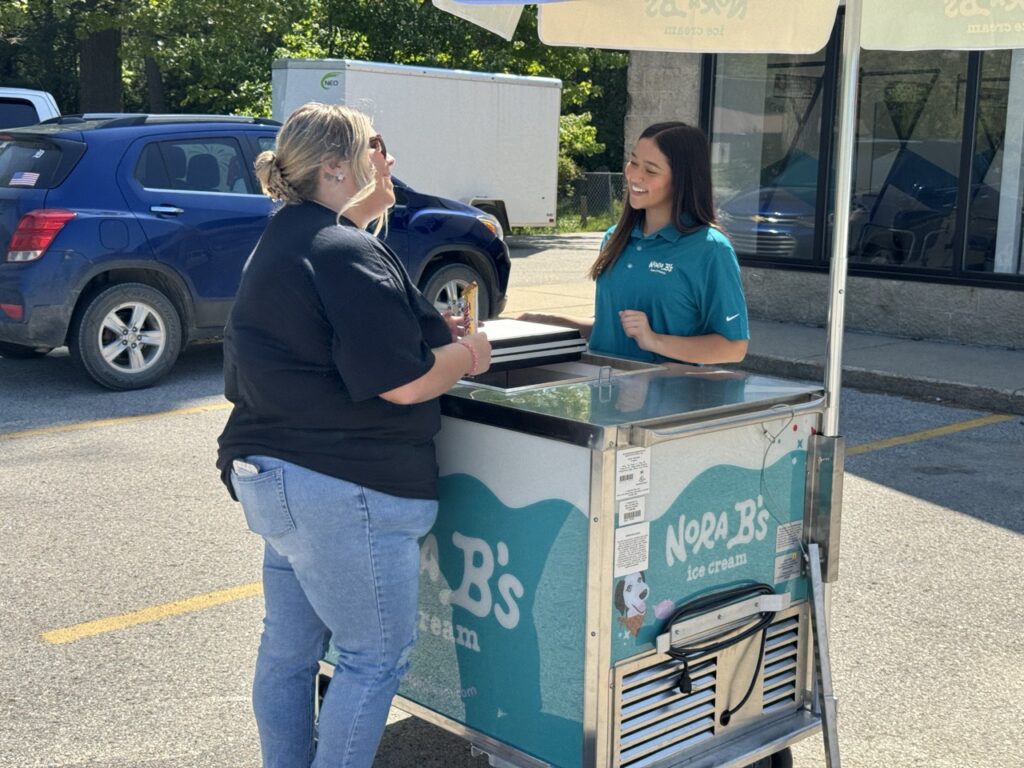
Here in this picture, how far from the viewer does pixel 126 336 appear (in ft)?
29.3

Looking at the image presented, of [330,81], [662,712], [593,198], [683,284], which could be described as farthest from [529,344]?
[593,198]

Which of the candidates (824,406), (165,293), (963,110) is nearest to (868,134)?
(963,110)

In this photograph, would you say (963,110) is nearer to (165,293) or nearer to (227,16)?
(165,293)

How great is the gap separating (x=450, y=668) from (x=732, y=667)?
707mm

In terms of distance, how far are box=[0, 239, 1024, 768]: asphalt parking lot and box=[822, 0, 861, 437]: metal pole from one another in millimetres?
1211

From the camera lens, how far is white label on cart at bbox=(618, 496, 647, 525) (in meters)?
2.82

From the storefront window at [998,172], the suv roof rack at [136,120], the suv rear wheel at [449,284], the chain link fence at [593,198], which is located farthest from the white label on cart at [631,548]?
the chain link fence at [593,198]

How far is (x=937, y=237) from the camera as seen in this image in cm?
1121

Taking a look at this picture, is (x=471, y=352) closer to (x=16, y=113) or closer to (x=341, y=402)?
(x=341, y=402)

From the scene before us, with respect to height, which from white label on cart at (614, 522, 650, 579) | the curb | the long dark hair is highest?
the long dark hair

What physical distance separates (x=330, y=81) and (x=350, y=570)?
15228 mm

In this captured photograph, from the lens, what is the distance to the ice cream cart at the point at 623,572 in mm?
2844

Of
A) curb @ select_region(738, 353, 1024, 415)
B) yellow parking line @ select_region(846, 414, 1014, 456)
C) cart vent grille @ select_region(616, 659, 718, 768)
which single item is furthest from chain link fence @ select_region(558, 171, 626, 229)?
cart vent grille @ select_region(616, 659, 718, 768)

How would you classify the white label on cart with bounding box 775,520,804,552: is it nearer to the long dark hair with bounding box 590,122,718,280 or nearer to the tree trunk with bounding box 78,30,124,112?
the long dark hair with bounding box 590,122,718,280
